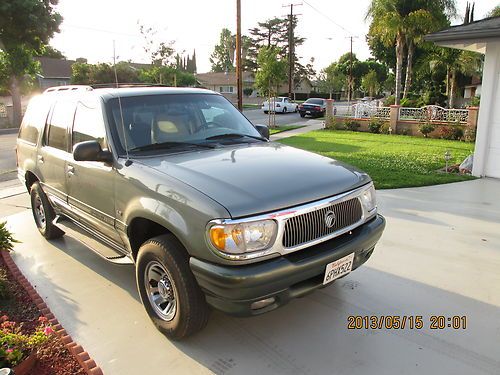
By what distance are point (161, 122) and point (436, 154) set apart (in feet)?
34.4

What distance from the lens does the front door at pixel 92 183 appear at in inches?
141

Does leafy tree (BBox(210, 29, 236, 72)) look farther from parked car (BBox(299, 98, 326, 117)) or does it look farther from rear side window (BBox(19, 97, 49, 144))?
rear side window (BBox(19, 97, 49, 144))

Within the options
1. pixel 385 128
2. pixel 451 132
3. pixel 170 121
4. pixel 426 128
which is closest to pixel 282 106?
pixel 385 128

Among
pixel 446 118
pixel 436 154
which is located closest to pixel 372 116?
pixel 446 118

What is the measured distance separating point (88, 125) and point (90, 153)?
71 centimetres

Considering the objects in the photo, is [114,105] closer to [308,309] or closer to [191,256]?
[191,256]

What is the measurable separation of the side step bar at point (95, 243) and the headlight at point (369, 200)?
2038 mm

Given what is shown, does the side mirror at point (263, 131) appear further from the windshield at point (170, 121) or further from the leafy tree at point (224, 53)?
the leafy tree at point (224, 53)

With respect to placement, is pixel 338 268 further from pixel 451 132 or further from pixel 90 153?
pixel 451 132

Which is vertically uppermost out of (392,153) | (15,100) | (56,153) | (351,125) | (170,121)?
(15,100)

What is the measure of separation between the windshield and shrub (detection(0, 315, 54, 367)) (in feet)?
5.08

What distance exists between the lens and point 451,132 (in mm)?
16234

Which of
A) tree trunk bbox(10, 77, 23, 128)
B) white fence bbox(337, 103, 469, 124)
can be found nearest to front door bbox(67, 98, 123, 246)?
white fence bbox(337, 103, 469, 124)

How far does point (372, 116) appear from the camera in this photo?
19562mm
